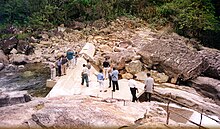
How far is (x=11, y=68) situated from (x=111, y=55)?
7549mm

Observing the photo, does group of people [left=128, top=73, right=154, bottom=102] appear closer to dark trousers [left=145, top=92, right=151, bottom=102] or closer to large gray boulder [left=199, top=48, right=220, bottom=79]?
dark trousers [left=145, top=92, right=151, bottom=102]

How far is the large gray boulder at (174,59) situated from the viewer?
17516mm

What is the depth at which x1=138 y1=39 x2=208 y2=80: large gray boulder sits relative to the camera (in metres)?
17.5

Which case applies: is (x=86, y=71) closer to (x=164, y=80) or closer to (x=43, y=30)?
(x=164, y=80)

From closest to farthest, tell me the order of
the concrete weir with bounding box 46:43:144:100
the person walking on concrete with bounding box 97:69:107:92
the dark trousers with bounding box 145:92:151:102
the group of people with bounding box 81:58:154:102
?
the group of people with bounding box 81:58:154:102, the dark trousers with bounding box 145:92:151:102, the concrete weir with bounding box 46:43:144:100, the person walking on concrete with bounding box 97:69:107:92

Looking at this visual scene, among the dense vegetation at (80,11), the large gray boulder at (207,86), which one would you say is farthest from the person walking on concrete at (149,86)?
the dense vegetation at (80,11)

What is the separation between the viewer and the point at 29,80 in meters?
19.6

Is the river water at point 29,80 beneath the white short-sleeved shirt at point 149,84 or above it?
beneath

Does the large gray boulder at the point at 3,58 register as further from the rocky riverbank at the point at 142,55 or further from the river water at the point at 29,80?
the river water at the point at 29,80

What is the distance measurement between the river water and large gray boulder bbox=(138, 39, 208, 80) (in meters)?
6.10

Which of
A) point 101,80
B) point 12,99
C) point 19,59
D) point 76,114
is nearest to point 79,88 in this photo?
point 101,80

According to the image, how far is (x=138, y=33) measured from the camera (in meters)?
27.4

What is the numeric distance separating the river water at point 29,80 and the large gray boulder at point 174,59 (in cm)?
610

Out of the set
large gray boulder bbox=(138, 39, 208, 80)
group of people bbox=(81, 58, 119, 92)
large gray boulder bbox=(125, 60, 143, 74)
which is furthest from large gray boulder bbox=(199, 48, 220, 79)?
group of people bbox=(81, 58, 119, 92)
